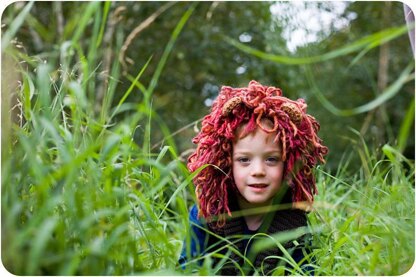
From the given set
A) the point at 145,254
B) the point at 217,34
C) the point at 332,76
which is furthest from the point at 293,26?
the point at 332,76

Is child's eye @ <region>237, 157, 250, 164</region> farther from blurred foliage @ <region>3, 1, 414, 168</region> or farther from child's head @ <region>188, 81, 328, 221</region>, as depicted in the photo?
blurred foliage @ <region>3, 1, 414, 168</region>

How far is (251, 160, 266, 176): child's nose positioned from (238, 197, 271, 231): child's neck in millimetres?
155

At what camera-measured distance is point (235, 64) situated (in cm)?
637

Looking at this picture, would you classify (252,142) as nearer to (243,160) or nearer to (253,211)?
(243,160)

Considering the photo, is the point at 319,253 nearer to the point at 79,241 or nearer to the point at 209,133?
the point at 209,133

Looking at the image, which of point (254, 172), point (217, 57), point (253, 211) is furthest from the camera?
point (217, 57)

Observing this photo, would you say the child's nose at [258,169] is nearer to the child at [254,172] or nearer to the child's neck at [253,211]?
the child at [254,172]

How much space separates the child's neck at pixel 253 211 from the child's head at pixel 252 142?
0.05m

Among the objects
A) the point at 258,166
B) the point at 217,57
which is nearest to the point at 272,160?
the point at 258,166

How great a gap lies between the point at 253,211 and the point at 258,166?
0.19 metres

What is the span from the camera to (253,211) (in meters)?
2.11

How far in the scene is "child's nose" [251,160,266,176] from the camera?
1.98m

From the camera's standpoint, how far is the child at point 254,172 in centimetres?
201

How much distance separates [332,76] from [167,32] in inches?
75.4
